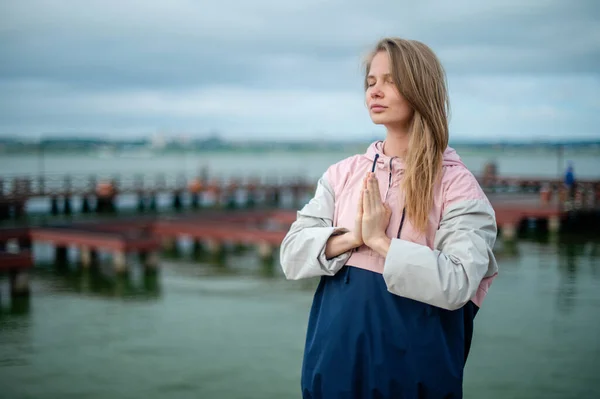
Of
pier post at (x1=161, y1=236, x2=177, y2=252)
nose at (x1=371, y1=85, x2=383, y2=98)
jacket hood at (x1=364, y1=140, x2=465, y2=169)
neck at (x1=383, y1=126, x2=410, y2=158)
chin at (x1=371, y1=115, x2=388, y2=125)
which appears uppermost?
nose at (x1=371, y1=85, x2=383, y2=98)

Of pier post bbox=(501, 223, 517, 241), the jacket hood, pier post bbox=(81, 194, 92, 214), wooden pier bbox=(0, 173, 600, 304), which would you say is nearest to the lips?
the jacket hood

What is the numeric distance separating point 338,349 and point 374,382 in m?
0.11

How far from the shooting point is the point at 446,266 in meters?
1.44

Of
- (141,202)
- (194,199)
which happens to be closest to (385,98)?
(141,202)

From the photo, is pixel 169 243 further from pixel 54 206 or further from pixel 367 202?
pixel 367 202

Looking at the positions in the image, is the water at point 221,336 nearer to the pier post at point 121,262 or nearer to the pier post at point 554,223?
the pier post at point 121,262

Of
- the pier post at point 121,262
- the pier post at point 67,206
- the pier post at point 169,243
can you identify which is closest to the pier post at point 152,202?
the pier post at point 67,206

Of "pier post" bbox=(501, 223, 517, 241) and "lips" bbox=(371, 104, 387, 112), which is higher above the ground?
"lips" bbox=(371, 104, 387, 112)

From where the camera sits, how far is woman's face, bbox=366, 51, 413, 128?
1.58 metres

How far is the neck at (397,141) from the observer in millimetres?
1637

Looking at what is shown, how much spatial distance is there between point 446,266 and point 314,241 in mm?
302

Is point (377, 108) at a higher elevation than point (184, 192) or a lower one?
higher

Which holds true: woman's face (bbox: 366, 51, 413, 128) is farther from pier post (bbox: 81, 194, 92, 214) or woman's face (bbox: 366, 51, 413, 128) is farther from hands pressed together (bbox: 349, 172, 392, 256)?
pier post (bbox: 81, 194, 92, 214)

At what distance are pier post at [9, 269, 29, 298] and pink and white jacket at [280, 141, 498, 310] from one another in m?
8.37
